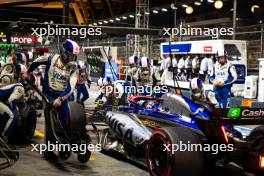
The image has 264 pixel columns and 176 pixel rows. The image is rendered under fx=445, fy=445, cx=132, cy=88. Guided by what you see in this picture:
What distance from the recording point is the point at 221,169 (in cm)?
624

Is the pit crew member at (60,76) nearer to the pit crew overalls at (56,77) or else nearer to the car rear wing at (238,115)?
the pit crew overalls at (56,77)

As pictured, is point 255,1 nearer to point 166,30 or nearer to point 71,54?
point 166,30

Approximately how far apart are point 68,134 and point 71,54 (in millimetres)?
1229

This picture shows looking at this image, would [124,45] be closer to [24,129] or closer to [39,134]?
[39,134]

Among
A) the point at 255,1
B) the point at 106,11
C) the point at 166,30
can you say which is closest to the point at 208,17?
the point at 255,1

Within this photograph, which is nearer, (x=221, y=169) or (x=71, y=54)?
(x=221, y=169)

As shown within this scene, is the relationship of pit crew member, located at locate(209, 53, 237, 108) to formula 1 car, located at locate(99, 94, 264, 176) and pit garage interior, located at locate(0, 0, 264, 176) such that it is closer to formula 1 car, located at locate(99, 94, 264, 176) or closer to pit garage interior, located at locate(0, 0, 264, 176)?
pit garage interior, located at locate(0, 0, 264, 176)

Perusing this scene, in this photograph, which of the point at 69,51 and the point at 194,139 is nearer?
the point at 194,139

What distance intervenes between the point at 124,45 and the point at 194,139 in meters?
20.4

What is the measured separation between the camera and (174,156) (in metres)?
5.02

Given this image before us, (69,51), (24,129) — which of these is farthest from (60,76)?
(24,129)

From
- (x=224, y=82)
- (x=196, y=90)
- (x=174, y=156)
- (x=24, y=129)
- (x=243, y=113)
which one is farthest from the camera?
(x=224, y=82)

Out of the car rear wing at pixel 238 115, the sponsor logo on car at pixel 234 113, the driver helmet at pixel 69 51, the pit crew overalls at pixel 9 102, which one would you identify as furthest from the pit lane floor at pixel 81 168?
the driver helmet at pixel 69 51

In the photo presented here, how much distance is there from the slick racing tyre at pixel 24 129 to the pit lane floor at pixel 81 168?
2.73 ft
